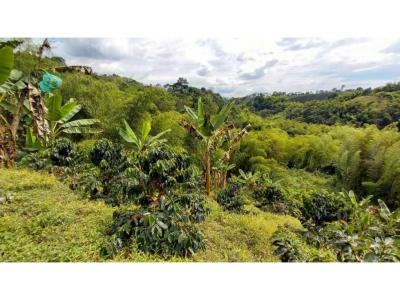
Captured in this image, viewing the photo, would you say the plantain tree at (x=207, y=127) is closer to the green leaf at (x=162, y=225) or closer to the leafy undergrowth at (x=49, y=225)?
the leafy undergrowth at (x=49, y=225)

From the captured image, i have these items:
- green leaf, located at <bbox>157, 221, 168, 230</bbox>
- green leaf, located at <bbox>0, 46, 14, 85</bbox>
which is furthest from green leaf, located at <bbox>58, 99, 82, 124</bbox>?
green leaf, located at <bbox>157, 221, 168, 230</bbox>

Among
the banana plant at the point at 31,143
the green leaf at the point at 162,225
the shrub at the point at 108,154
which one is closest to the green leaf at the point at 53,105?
the banana plant at the point at 31,143

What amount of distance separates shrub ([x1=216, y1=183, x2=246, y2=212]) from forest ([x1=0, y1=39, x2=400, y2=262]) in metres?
0.02

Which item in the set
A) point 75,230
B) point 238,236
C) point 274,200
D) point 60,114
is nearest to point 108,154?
point 75,230

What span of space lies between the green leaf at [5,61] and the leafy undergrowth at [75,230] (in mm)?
1249

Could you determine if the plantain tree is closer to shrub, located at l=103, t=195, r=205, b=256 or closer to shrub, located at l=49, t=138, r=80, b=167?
shrub, located at l=49, t=138, r=80, b=167

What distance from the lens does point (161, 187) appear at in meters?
2.66

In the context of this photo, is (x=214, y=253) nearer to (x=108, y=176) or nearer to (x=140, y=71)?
(x=108, y=176)

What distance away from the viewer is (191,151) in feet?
23.9

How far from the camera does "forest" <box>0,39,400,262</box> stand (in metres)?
2.36

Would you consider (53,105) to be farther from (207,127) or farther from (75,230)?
(75,230)
